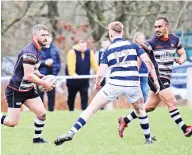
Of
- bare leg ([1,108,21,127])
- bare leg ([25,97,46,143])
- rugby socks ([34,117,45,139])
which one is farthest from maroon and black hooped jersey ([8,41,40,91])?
rugby socks ([34,117,45,139])

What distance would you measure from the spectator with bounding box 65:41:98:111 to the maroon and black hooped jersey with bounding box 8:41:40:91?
8.75 meters

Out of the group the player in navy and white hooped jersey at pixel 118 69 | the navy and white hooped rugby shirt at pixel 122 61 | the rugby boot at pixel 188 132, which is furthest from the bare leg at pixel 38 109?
the rugby boot at pixel 188 132

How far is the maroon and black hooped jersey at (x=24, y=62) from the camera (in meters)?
11.9

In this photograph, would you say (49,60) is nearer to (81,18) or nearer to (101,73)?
(101,73)

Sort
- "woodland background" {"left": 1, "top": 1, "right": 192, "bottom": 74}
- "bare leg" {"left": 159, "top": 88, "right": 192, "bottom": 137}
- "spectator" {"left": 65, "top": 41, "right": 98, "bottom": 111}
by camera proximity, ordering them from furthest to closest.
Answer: "woodland background" {"left": 1, "top": 1, "right": 192, "bottom": 74}, "spectator" {"left": 65, "top": 41, "right": 98, "bottom": 111}, "bare leg" {"left": 159, "top": 88, "right": 192, "bottom": 137}

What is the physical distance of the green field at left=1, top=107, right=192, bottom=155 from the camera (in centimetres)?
1124

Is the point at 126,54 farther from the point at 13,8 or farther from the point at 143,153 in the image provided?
the point at 13,8

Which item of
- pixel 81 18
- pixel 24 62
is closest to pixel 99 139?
pixel 24 62

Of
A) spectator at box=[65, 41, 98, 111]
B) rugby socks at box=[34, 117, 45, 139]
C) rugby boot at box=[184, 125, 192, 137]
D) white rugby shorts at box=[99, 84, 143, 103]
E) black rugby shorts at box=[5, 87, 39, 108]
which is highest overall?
white rugby shorts at box=[99, 84, 143, 103]

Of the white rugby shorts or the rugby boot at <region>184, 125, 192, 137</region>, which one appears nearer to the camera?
the white rugby shorts

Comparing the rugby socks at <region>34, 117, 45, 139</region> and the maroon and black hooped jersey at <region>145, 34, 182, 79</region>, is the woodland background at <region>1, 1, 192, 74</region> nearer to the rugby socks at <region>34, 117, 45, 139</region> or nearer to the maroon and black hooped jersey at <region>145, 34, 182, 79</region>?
the maroon and black hooped jersey at <region>145, 34, 182, 79</region>

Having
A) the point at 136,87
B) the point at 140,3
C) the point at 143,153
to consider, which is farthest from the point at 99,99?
the point at 140,3

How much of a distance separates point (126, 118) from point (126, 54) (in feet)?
6.80

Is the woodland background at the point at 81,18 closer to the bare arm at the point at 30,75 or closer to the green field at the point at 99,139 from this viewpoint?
the green field at the point at 99,139
